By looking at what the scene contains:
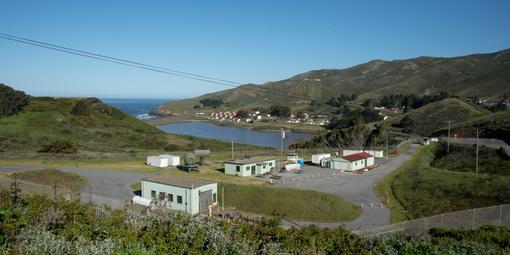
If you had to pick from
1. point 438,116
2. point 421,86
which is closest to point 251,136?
point 438,116

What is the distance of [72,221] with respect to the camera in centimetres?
760

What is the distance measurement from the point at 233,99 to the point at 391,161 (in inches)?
5952

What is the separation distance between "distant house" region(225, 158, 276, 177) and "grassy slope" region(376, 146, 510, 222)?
363 inches

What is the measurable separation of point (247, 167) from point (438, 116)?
66.3 metres

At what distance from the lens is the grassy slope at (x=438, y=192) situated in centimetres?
2177

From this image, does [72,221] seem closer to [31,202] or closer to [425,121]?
[31,202]

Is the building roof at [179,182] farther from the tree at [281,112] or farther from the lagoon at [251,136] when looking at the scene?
the tree at [281,112]

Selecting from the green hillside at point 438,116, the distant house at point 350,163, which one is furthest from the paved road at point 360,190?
the green hillside at point 438,116

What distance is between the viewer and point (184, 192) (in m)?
20.9

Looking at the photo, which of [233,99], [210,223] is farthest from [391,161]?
[233,99]

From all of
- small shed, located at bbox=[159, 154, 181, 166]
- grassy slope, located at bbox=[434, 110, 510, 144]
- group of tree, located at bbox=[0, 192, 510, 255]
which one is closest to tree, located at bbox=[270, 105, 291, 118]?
grassy slope, located at bbox=[434, 110, 510, 144]

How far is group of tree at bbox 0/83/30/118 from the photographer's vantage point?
59.7m

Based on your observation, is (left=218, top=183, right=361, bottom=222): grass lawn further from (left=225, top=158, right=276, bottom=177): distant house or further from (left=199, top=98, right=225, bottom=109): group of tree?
(left=199, top=98, right=225, bottom=109): group of tree

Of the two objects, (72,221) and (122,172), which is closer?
(72,221)
